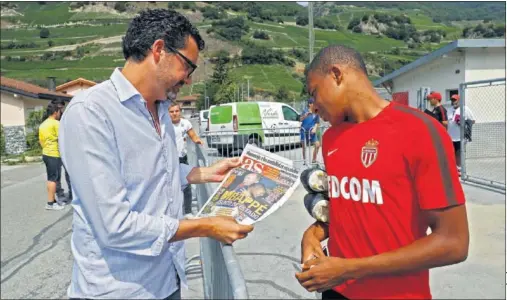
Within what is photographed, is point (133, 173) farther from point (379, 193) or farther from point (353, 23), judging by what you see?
point (353, 23)

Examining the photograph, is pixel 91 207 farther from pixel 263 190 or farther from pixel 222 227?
pixel 263 190

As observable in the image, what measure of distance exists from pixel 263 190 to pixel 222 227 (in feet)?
0.94

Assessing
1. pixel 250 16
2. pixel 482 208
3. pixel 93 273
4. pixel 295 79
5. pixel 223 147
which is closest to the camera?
pixel 93 273

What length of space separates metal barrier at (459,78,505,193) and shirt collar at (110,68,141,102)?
25.3 ft

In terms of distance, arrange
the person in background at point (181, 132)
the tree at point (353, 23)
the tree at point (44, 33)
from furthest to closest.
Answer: the tree at point (353, 23) < the person in background at point (181, 132) < the tree at point (44, 33)

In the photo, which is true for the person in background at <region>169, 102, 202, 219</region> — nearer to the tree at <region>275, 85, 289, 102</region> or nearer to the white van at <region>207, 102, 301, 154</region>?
the white van at <region>207, 102, 301, 154</region>

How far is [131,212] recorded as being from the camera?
4.95 feet

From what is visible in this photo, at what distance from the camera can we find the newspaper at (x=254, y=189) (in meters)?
1.78

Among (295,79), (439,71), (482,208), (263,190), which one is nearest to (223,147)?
(482,208)

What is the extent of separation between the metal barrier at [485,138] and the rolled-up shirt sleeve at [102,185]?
7.87m

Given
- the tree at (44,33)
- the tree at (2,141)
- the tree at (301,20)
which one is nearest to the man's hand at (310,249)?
the tree at (44,33)

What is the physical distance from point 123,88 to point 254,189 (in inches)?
27.2

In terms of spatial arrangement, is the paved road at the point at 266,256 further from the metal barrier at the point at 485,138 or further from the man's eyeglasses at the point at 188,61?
the man's eyeglasses at the point at 188,61

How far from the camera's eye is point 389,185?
4.46 feet
